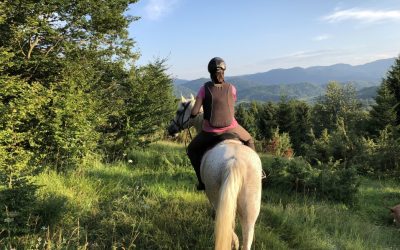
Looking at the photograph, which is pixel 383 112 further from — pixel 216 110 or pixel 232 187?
pixel 232 187

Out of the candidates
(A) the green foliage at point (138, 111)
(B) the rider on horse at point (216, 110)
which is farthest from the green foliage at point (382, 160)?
(B) the rider on horse at point (216, 110)

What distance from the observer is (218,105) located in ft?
15.7

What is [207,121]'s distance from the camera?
4895mm

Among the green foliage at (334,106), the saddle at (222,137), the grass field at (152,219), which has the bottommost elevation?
the green foliage at (334,106)

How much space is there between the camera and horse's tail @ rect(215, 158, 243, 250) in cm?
365

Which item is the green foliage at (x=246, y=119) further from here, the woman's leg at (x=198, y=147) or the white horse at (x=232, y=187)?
the white horse at (x=232, y=187)

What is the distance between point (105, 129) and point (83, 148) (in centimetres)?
385

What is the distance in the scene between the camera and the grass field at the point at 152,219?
4484 millimetres

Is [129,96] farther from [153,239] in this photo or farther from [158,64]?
[153,239]

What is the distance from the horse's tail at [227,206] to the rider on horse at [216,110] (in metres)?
1.01

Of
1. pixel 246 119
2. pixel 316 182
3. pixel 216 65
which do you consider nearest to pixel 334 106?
pixel 246 119

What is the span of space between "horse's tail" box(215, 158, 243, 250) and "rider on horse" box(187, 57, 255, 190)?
1.01 m

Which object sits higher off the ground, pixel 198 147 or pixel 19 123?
pixel 19 123

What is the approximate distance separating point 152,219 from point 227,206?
5.82ft
